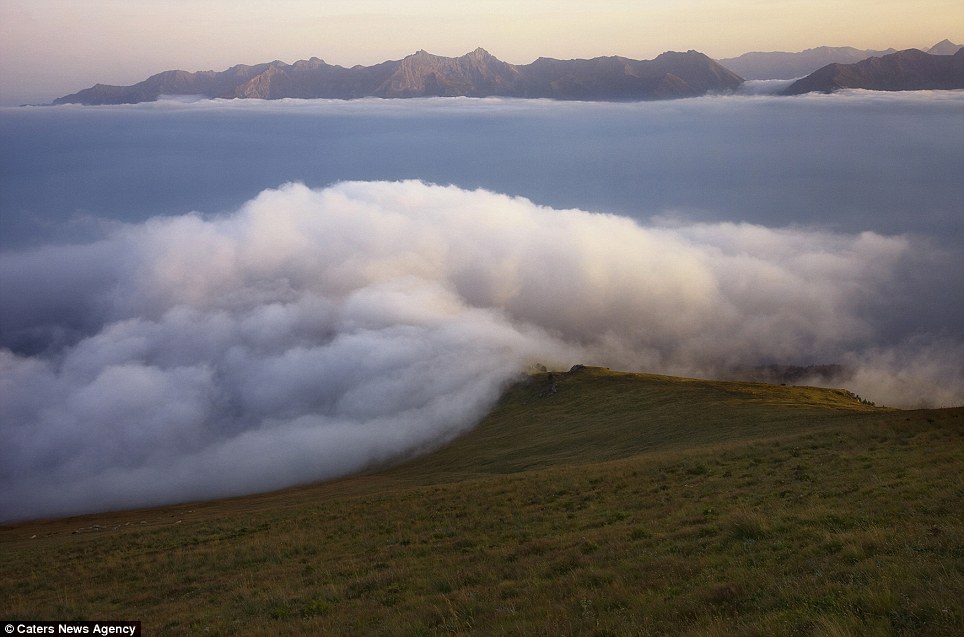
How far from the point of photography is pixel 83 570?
2475 cm

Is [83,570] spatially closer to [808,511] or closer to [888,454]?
[808,511]

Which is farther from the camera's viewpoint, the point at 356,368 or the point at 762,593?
the point at 356,368

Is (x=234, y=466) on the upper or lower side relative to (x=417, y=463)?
lower

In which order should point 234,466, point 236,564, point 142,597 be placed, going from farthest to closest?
point 234,466 < point 236,564 < point 142,597

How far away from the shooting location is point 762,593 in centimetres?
1115

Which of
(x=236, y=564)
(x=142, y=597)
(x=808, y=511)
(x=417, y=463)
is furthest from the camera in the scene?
(x=417, y=463)

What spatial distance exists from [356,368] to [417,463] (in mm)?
91388

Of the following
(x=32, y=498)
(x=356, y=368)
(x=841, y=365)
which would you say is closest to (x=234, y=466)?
(x=32, y=498)

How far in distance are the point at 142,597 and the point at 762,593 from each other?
55.0 ft

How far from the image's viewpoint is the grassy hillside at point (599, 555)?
10906 millimetres

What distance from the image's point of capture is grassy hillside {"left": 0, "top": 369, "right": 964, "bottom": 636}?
10906 mm

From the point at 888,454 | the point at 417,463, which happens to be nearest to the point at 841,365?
the point at 417,463

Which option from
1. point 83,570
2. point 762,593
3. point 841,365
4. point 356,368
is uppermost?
point 762,593

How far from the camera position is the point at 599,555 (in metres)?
16.0
